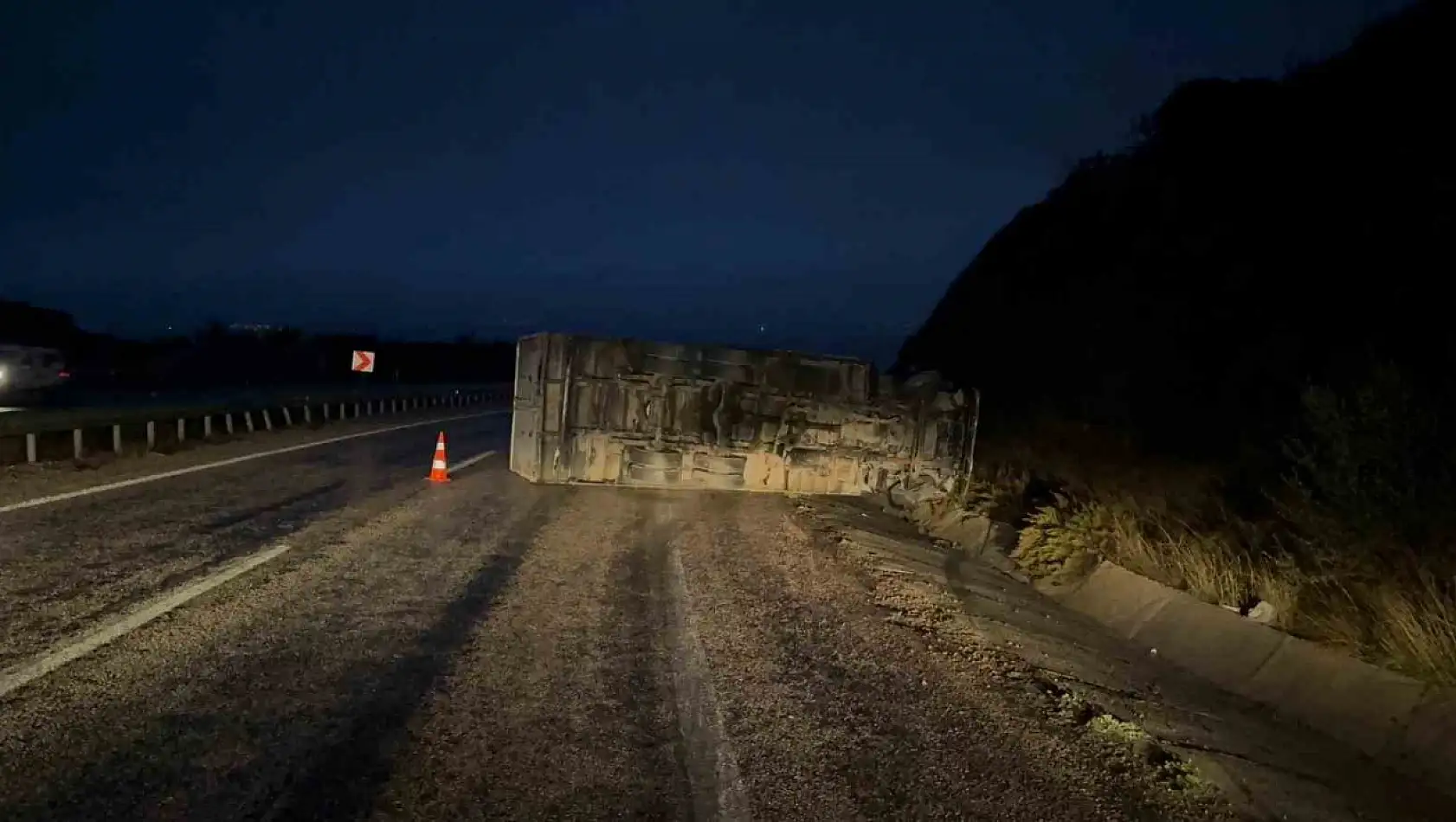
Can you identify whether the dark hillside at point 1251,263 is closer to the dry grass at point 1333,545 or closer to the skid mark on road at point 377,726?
the dry grass at point 1333,545

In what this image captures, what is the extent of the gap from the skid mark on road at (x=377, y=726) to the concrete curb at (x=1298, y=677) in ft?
17.3

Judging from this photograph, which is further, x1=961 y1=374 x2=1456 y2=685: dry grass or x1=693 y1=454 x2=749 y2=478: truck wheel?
x1=693 y1=454 x2=749 y2=478: truck wheel

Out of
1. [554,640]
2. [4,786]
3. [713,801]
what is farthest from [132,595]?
[713,801]

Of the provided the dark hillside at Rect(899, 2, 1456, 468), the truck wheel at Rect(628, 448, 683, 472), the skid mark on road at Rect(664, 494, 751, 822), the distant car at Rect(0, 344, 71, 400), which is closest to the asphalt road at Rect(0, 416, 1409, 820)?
the skid mark on road at Rect(664, 494, 751, 822)

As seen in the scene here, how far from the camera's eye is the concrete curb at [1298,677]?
23.1 feet

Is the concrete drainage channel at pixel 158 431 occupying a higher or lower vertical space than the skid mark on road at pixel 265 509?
lower

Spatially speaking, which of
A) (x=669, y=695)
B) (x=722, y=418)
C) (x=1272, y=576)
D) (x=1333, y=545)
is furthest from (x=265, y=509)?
(x=1333, y=545)

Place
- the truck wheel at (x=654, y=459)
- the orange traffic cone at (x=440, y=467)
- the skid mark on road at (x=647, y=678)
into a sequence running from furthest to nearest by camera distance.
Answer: the orange traffic cone at (x=440, y=467)
the truck wheel at (x=654, y=459)
the skid mark on road at (x=647, y=678)

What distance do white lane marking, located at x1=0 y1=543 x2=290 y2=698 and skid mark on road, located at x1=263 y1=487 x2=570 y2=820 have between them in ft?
5.67

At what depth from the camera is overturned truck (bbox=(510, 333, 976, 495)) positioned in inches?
701

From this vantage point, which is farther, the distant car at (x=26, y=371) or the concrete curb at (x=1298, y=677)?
the distant car at (x=26, y=371)

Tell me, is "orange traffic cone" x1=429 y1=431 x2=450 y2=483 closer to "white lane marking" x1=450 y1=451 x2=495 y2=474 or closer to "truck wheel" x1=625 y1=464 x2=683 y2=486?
"white lane marking" x1=450 y1=451 x2=495 y2=474

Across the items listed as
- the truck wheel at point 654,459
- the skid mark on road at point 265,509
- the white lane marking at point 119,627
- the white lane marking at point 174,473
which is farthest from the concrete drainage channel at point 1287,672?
the white lane marking at point 174,473

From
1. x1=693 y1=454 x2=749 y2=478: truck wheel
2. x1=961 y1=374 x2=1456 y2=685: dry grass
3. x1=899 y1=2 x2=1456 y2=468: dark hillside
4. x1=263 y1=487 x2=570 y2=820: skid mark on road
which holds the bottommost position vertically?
x1=263 y1=487 x2=570 y2=820: skid mark on road
